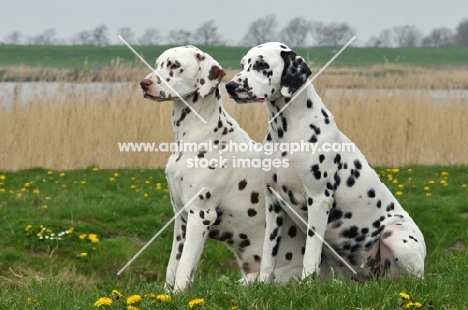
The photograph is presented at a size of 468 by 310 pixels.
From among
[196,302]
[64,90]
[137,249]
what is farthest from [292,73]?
[64,90]

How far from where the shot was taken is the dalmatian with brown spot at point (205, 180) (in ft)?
22.4

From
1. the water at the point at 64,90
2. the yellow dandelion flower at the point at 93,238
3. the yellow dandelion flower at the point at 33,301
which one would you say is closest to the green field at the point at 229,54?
the water at the point at 64,90

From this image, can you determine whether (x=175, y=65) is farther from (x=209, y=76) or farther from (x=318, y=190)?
(x=318, y=190)

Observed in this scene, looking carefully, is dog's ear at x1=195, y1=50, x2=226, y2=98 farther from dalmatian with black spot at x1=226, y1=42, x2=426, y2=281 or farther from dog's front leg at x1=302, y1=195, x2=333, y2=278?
dog's front leg at x1=302, y1=195, x2=333, y2=278

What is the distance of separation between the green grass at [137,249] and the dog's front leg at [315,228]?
0.36m

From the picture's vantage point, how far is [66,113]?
50.6 ft

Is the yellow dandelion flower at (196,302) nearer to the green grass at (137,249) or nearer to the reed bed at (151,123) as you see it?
the green grass at (137,249)

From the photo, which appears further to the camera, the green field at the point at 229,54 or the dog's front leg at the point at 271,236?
the green field at the point at 229,54

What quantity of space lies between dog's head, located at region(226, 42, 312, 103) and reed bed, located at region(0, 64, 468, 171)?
856 centimetres

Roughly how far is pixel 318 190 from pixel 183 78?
1.38 m

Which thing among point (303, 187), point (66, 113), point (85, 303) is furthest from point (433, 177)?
point (85, 303)

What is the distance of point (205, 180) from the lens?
6.85m

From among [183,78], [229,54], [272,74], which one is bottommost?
[229,54]

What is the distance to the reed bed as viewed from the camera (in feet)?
49.9
